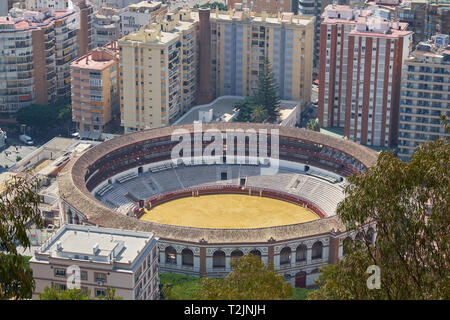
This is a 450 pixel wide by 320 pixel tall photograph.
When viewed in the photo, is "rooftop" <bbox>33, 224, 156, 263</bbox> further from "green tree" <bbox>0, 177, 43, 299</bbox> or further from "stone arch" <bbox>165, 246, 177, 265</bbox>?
"green tree" <bbox>0, 177, 43, 299</bbox>

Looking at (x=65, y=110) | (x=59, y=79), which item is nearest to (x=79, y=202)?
(x=65, y=110)

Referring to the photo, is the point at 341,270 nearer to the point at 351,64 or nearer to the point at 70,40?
the point at 351,64

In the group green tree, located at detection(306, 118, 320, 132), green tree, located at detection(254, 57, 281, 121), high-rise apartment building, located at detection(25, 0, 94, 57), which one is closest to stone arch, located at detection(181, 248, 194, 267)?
green tree, located at detection(306, 118, 320, 132)

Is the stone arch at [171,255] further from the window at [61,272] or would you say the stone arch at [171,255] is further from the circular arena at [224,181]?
the window at [61,272]

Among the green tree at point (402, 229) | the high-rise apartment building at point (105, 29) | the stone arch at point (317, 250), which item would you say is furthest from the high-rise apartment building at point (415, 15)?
the green tree at point (402, 229)

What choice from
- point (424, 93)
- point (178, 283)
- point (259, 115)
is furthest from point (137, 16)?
point (178, 283)

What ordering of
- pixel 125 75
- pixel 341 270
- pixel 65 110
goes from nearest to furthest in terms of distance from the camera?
pixel 341 270 → pixel 125 75 → pixel 65 110

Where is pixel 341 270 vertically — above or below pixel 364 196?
below
